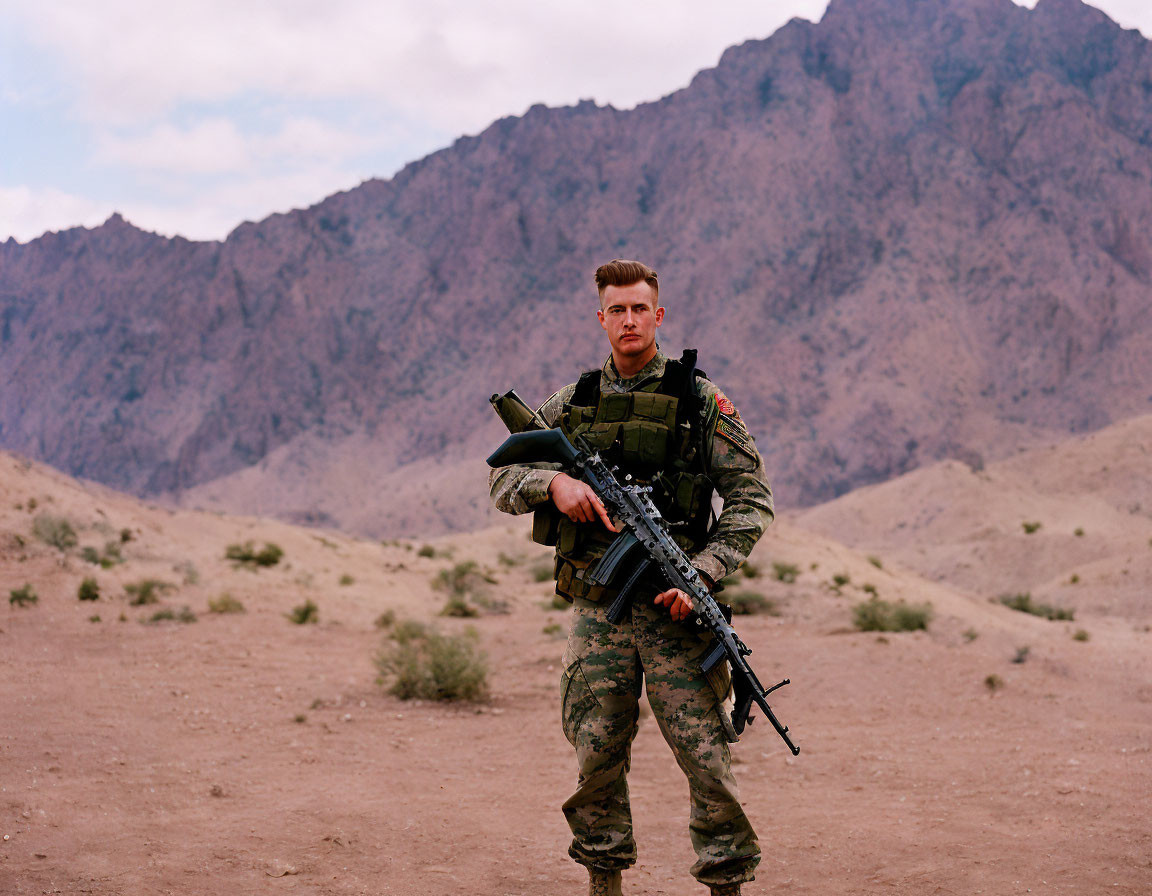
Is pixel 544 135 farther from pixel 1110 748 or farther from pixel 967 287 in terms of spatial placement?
pixel 1110 748

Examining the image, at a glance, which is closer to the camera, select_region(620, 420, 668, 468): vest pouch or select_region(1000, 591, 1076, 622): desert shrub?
select_region(620, 420, 668, 468): vest pouch

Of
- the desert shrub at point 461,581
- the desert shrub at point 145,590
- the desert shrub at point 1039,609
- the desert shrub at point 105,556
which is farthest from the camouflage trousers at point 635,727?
the desert shrub at point 1039,609

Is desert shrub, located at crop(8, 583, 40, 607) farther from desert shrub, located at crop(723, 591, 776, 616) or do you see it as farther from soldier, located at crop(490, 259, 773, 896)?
soldier, located at crop(490, 259, 773, 896)

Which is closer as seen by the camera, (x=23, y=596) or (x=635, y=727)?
(x=635, y=727)

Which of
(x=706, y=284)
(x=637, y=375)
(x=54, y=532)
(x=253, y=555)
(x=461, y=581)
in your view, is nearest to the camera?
(x=637, y=375)

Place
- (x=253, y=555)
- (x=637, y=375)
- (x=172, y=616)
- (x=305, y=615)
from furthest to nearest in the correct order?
1. (x=253, y=555)
2. (x=305, y=615)
3. (x=172, y=616)
4. (x=637, y=375)

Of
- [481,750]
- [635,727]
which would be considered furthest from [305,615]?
[635,727]

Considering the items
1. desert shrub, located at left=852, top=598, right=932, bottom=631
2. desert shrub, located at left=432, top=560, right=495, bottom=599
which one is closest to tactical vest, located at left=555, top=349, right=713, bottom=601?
desert shrub, located at left=852, top=598, right=932, bottom=631

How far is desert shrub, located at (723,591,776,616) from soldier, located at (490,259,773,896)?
32.6 ft

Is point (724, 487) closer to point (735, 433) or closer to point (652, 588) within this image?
point (735, 433)

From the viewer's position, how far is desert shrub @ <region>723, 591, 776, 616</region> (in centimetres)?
1311

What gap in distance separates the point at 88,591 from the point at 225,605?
1.79 metres

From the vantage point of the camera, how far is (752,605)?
13.2m

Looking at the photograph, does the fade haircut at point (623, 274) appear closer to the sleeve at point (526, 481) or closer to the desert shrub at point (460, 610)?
the sleeve at point (526, 481)
